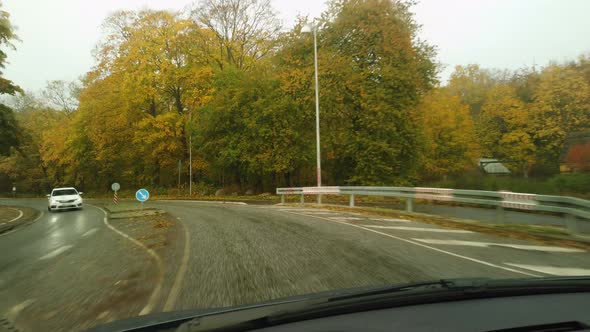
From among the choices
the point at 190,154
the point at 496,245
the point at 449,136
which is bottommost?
the point at 496,245

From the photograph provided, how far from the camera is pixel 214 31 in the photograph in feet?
119

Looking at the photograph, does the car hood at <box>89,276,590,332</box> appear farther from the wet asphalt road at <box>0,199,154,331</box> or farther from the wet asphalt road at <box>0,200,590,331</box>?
the wet asphalt road at <box>0,199,154,331</box>

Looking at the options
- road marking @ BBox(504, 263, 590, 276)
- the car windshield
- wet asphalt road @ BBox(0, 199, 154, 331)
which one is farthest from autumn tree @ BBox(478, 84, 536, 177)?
wet asphalt road @ BBox(0, 199, 154, 331)

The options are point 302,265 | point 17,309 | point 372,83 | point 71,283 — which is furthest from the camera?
point 372,83

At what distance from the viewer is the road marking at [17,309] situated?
4090 mm

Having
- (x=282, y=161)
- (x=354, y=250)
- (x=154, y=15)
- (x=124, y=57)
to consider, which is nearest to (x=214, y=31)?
(x=154, y=15)

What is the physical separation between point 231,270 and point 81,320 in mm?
2175

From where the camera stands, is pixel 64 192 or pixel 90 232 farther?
pixel 64 192

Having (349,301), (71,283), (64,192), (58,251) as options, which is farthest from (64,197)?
(349,301)

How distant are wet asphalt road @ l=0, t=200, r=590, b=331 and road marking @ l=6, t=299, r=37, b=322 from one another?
0.03m

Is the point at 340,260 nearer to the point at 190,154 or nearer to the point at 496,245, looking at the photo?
the point at 496,245

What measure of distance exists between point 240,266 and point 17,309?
2829mm

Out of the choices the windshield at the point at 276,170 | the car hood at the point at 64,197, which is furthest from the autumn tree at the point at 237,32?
the car hood at the point at 64,197

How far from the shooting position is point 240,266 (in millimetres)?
5805
